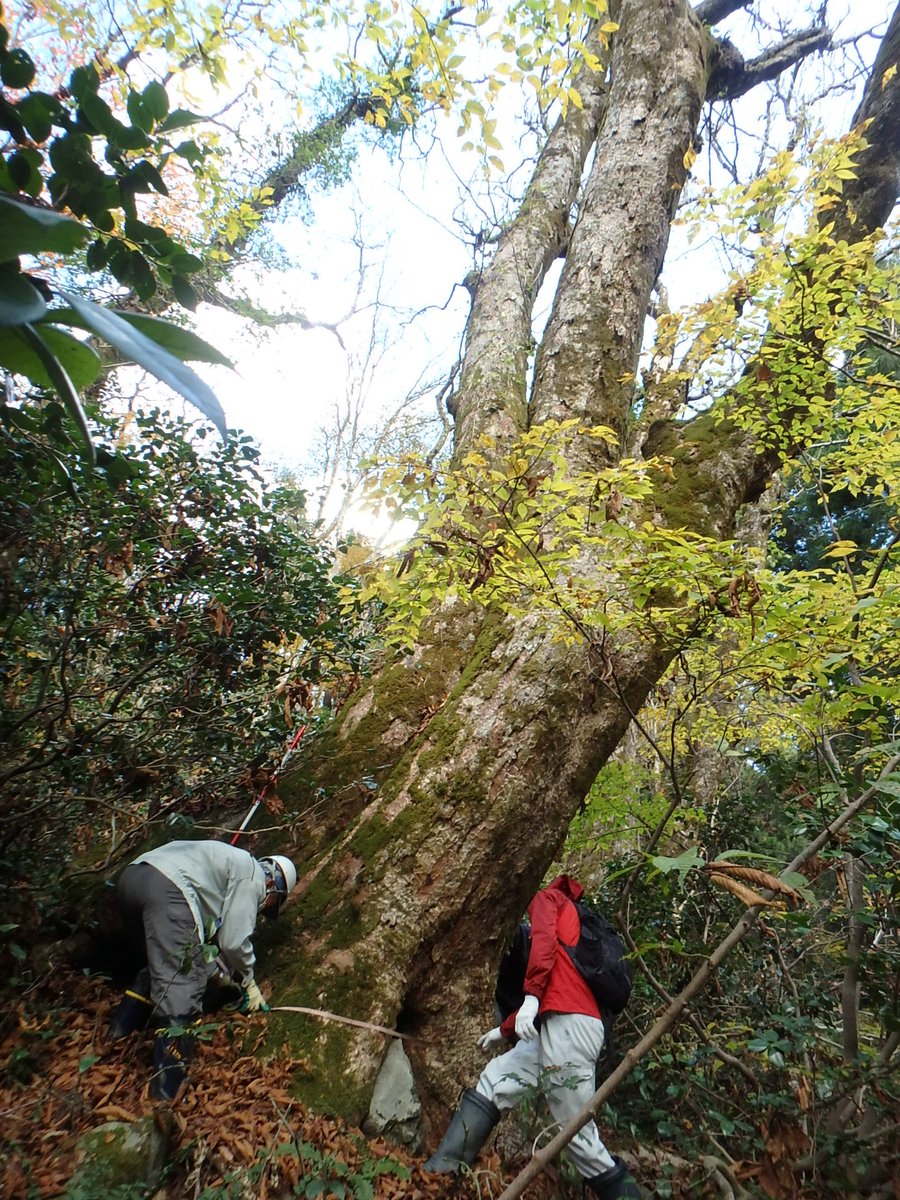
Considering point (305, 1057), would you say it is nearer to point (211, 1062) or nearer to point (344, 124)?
point (211, 1062)

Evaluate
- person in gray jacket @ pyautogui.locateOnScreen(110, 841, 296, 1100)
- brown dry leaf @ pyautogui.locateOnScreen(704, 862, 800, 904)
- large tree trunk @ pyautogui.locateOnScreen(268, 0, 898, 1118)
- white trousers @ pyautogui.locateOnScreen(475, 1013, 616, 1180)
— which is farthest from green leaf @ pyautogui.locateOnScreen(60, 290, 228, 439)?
white trousers @ pyautogui.locateOnScreen(475, 1013, 616, 1180)

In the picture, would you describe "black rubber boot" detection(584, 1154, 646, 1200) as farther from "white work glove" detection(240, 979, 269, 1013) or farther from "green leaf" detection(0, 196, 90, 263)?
"green leaf" detection(0, 196, 90, 263)

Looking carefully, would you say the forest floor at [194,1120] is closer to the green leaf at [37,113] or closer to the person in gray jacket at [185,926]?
the person in gray jacket at [185,926]

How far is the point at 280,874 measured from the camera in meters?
2.88

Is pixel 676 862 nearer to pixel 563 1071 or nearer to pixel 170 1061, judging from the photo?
pixel 563 1071

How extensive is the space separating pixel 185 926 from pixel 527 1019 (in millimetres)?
1653

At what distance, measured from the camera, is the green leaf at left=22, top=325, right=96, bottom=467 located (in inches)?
19.4

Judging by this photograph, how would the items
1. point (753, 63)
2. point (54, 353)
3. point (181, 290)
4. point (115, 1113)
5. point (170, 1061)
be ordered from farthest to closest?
point (753, 63) → point (170, 1061) → point (115, 1113) → point (181, 290) → point (54, 353)

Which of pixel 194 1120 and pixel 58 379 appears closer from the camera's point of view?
pixel 58 379

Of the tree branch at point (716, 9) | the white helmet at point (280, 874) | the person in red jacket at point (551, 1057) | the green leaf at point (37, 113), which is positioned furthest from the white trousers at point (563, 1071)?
the tree branch at point (716, 9)

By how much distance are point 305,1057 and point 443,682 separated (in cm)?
192

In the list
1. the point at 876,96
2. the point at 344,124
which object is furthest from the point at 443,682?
the point at 344,124

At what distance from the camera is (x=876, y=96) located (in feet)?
14.9

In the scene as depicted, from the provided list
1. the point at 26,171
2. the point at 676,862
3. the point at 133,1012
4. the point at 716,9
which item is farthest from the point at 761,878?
the point at 716,9
